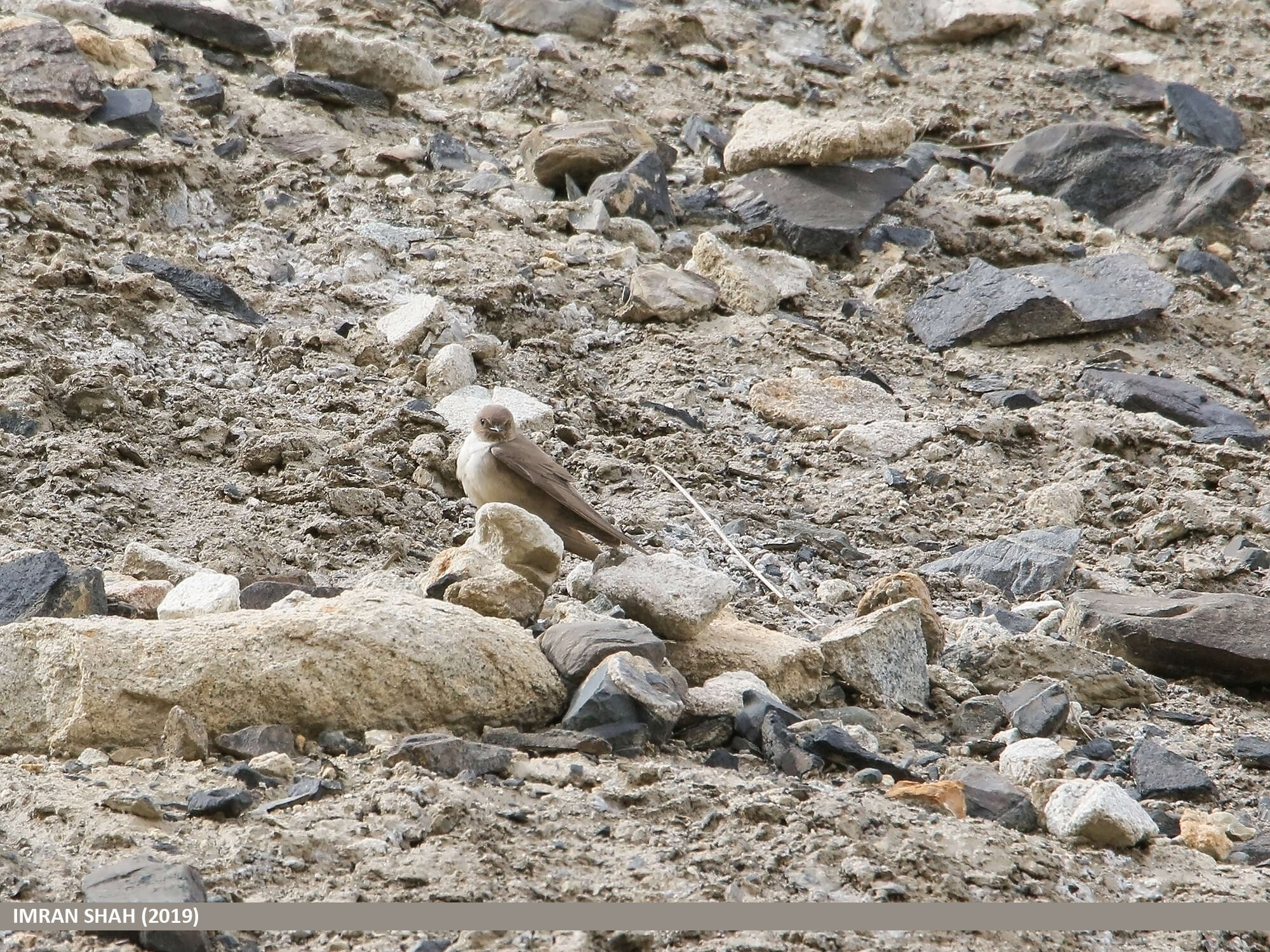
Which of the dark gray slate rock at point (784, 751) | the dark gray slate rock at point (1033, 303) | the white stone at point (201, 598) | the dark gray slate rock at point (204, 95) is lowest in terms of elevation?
the white stone at point (201, 598)

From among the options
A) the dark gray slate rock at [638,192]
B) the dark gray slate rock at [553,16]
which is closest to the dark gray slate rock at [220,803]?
the dark gray slate rock at [638,192]

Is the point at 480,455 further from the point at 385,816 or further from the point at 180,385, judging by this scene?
the point at 385,816

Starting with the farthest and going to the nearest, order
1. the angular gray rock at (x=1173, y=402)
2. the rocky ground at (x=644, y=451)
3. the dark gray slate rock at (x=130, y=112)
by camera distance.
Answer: the dark gray slate rock at (x=130, y=112), the angular gray rock at (x=1173, y=402), the rocky ground at (x=644, y=451)

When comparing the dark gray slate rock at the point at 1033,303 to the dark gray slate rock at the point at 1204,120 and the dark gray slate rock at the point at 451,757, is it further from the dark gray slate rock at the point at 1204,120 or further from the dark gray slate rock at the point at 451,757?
the dark gray slate rock at the point at 451,757

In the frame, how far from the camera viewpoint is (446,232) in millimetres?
6898

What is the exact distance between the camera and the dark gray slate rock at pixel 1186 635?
169 inches

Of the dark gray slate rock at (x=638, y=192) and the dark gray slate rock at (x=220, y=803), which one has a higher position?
the dark gray slate rock at (x=638, y=192)

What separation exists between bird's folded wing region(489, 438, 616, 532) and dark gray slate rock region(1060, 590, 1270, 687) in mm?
1787

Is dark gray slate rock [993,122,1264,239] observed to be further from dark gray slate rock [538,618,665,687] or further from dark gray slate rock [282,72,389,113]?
dark gray slate rock [538,618,665,687]

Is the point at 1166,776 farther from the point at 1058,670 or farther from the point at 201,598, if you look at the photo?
the point at 201,598

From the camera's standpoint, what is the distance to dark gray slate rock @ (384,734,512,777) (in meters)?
3.06

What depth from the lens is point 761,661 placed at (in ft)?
12.6

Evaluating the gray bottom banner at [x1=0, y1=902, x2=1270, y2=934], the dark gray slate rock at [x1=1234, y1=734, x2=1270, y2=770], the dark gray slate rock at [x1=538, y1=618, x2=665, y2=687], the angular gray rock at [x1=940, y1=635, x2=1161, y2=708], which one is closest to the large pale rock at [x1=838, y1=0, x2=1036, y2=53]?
the angular gray rock at [x1=940, y1=635, x2=1161, y2=708]

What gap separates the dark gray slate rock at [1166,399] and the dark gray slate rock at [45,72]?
17.9 ft
